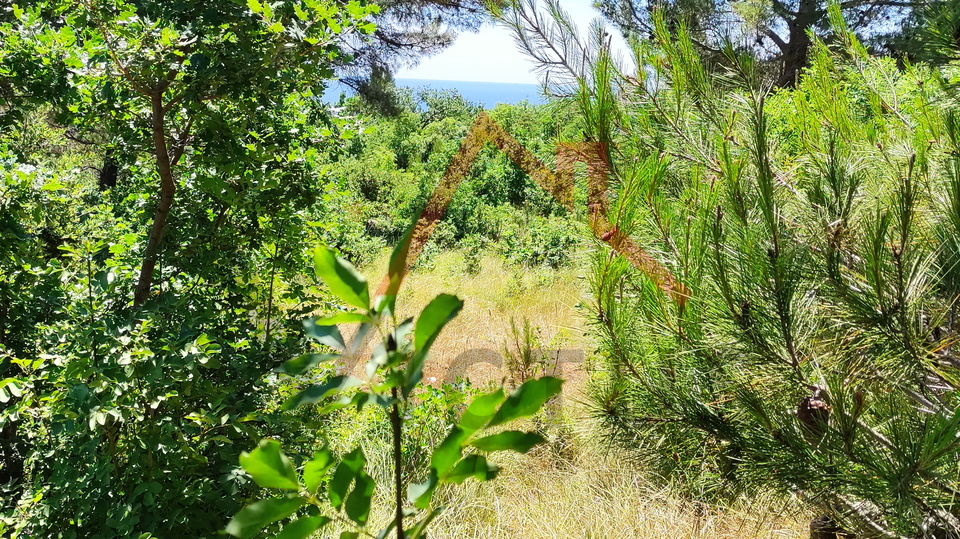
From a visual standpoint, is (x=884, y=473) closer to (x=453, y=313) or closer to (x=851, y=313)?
(x=851, y=313)

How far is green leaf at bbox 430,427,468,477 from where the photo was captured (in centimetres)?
40

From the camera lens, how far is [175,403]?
1.66 metres

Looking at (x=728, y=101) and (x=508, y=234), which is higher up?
(x=728, y=101)

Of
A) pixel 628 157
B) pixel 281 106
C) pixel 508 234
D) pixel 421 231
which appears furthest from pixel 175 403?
pixel 421 231

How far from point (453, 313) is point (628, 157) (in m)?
1.71

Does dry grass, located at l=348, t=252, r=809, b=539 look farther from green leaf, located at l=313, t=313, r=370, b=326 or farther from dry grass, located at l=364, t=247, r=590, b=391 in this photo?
green leaf, located at l=313, t=313, r=370, b=326

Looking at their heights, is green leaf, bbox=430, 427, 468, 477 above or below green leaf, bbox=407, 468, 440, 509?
above

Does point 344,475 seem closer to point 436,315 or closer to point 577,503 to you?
point 436,315

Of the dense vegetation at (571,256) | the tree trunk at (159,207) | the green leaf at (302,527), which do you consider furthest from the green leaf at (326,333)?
the tree trunk at (159,207)

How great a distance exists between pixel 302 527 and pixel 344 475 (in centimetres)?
4

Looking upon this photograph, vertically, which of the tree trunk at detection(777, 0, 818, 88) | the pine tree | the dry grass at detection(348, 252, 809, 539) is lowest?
the dry grass at detection(348, 252, 809, 539)

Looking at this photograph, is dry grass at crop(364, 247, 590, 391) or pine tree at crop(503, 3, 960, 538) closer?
pine tree at crop(503, 3, 960, 538)

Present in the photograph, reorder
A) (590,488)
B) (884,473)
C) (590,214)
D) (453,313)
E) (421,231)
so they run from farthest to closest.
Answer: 1. (421,231)
2. (590,488)
3. (590,214)
4. (884,473)
5. (453,313)

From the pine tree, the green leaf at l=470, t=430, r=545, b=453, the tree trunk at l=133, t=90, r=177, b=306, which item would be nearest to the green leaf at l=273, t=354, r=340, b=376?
the green leaf at l=470, t=430, r=545, b=453
